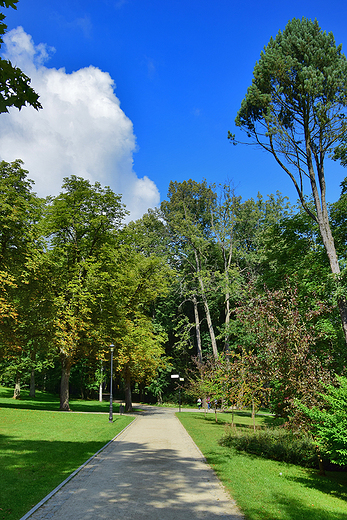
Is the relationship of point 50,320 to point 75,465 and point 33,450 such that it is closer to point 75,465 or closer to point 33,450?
point 33,450

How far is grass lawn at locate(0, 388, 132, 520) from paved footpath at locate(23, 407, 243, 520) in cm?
40

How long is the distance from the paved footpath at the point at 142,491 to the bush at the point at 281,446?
6.61 feet

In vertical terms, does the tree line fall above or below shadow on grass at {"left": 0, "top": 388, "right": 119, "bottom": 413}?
above

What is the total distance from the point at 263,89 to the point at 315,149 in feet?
12.3

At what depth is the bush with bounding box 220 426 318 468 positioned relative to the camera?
35.7 feet

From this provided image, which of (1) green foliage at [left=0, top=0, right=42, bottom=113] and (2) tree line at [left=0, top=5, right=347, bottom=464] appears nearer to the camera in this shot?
(1) green foliage at [left=0, top=0, right=42, bottom=113]

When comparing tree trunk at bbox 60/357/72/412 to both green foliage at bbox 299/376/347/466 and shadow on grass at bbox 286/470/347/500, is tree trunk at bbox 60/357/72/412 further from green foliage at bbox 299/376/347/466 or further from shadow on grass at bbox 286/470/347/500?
green foliage at bbox 299/376/347/466

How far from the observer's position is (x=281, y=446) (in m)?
11.2

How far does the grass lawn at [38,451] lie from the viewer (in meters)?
6.72

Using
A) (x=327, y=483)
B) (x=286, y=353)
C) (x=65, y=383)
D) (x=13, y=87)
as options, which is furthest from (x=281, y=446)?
(x=65, y=383)

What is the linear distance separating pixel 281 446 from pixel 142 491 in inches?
233

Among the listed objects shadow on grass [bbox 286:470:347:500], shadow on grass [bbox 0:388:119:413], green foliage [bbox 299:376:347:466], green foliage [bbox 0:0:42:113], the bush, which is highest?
green foliage [bbox 0:0:42:113]

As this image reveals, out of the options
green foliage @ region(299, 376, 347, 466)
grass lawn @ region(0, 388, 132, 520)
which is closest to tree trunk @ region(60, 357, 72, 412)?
grass lawn @ region(0, 388, 132, 520)

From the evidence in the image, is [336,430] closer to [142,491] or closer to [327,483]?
[327,483]
